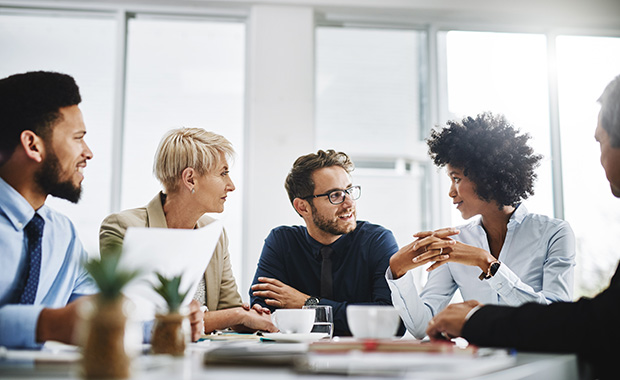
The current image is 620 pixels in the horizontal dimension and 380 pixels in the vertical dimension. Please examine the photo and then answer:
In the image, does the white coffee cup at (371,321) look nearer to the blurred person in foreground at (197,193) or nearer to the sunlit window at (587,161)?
the blurred person in foreground at (197,193)

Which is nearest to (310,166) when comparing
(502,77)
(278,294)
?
(278,294)

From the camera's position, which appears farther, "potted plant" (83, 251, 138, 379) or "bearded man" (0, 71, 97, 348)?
"bearded man" (0, 71, 97, 348)

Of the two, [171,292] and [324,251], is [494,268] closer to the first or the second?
[324,251]

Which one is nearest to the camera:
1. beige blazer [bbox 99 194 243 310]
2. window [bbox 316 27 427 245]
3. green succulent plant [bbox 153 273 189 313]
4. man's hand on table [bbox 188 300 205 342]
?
green succulent plant [bbox 153 273 189 313]

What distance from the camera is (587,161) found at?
4.23m

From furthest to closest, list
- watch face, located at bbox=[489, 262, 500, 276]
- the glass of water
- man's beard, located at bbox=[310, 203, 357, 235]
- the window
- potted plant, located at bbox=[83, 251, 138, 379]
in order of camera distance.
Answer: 1. the window
2. man's beard, located at bbox=[310, 203, 357, 235]
3. watch face, located at bbox=[489, 262, 500, 276]
4. the glass of water
5. potted plant, located at bbox=[83, 251, 138, 379]

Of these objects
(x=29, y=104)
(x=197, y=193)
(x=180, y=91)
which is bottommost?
(x=197, y=193)

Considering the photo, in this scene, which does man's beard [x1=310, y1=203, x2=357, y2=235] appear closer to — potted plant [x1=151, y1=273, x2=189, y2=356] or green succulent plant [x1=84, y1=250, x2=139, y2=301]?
potted plant [x1=151, y1=273, x2=189, y2=356]

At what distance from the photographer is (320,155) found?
111 inches

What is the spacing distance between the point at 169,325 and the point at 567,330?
28.8 inches

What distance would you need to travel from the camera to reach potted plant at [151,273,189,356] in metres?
1.00

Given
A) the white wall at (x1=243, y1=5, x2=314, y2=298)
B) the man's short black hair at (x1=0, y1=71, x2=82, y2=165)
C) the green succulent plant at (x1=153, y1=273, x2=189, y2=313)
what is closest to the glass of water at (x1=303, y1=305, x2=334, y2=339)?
the green succulent plant at (x1=153, y1=273, x2=189, y2=313)

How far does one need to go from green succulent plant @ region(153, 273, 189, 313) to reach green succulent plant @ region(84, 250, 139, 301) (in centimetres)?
24

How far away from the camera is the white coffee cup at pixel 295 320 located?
1.60 meters
